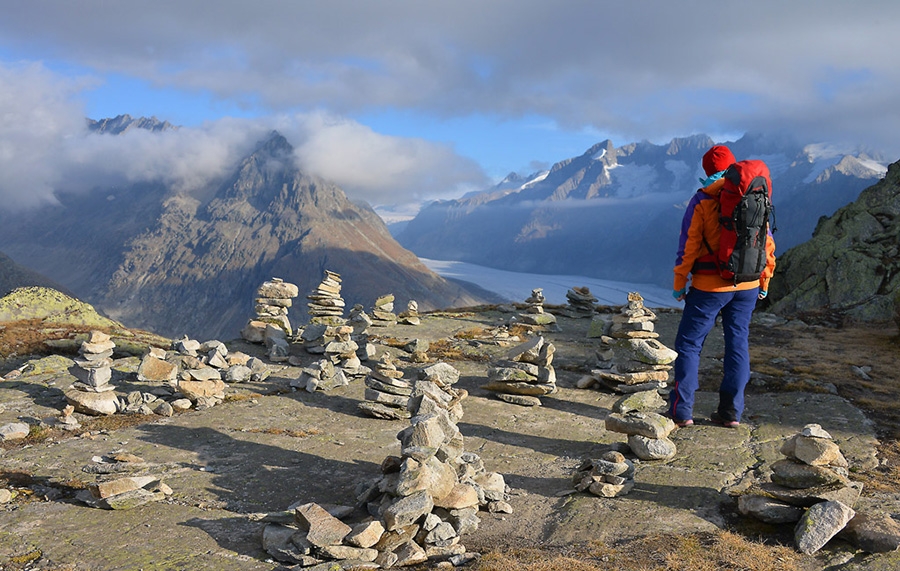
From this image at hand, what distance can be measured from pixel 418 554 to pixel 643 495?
353 centimetres

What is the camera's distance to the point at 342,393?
15.1 m

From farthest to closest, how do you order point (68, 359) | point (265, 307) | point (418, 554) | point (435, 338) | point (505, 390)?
point (265, 307), point (435, 338), point (68, 359), point (505, 390), point (418, 554)

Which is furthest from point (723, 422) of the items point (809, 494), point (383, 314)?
point (383, 314)

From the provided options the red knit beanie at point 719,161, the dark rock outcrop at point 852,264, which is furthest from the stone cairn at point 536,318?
the dark rock outcrop at point 852,264

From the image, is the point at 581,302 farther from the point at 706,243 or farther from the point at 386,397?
the point at 706,243

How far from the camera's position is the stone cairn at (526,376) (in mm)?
14000

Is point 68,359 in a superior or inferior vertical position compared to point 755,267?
inferior

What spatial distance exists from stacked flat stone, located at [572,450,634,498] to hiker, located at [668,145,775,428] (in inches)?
117

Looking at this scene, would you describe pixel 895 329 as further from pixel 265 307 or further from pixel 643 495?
pixel 265 307

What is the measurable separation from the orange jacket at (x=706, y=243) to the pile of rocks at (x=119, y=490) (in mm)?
9234

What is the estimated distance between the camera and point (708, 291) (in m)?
10.4

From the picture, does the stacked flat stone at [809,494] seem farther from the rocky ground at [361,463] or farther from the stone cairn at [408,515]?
the stone cairn at [408,515]

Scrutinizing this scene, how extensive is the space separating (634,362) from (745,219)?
6388 mm

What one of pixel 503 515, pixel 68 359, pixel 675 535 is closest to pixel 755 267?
pixel 675 535
